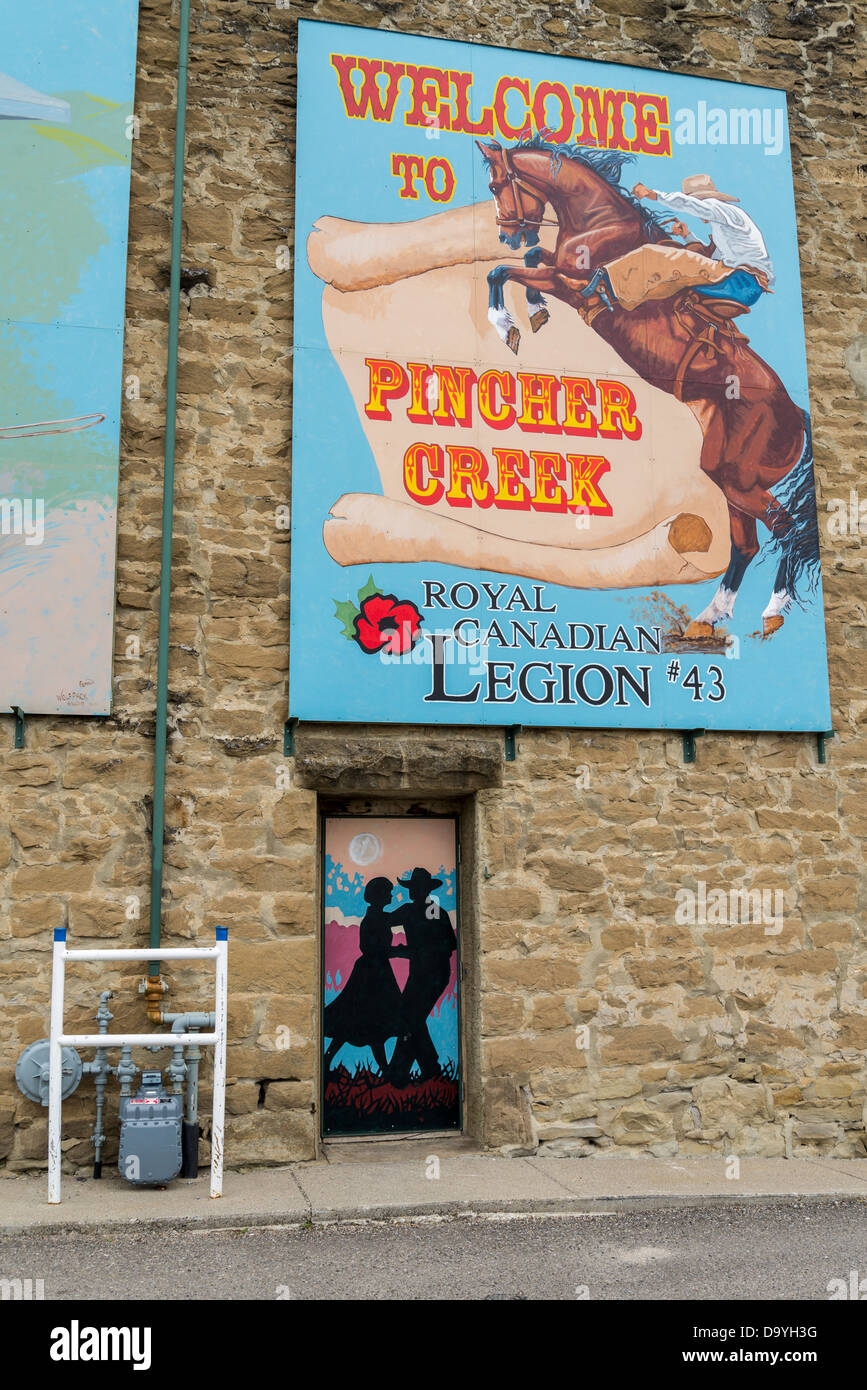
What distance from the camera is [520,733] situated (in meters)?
6.76

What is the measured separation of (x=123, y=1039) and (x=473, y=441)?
3.80 m

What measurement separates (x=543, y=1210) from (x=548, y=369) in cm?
465

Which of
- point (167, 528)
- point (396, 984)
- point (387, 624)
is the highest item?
point (167, 528)

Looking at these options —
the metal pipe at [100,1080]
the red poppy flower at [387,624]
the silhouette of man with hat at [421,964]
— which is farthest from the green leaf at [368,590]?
the metal pipe at [100,1080]

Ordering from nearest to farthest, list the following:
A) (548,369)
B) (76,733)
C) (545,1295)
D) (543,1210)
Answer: (545,1295)
(543,1210)
(76,733)
(548,369)

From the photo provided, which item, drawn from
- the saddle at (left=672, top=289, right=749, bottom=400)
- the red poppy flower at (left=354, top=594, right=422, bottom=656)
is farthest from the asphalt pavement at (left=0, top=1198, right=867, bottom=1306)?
the saddle at (left=672, top=289, right=749, bottom=400)

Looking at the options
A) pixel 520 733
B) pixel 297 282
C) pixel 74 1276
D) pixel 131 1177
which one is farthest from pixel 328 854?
pixel 297 282

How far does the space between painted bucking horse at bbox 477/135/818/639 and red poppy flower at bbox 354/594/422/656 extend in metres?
1.83

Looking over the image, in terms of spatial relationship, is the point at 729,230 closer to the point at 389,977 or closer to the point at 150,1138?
the point at 389,977

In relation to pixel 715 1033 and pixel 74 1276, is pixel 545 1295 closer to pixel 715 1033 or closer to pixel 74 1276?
pixel 74 1276

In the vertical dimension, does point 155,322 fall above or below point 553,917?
above

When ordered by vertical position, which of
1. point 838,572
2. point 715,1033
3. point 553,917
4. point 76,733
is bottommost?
point 715,1033

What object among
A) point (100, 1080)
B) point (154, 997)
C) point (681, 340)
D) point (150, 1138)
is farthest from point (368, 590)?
point (150, 1138)

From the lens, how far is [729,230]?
7605mm
